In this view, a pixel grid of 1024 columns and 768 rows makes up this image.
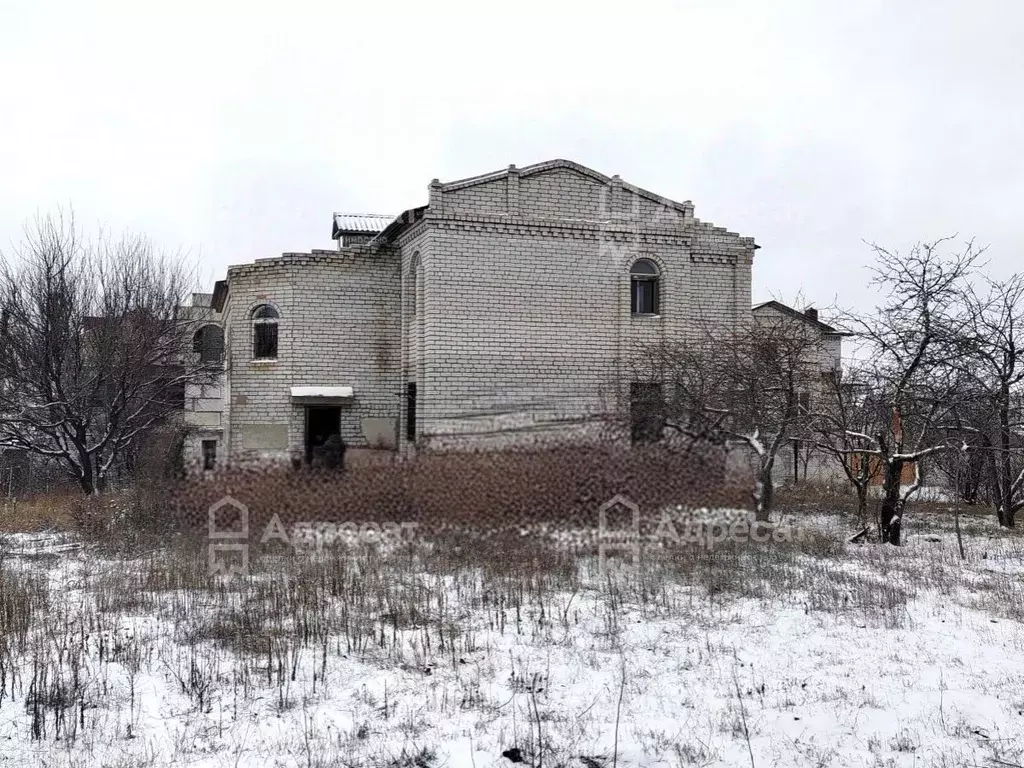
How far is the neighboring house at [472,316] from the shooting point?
12539 millimetres

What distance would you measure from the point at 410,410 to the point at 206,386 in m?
8.14

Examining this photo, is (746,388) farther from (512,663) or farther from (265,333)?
(265,333)

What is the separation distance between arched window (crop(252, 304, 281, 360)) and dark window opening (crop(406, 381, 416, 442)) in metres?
2.23

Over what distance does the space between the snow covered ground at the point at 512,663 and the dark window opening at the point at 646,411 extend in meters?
4.15

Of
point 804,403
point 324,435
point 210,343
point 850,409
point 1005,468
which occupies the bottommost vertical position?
point 1005,468

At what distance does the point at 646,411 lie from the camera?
42.2 ft

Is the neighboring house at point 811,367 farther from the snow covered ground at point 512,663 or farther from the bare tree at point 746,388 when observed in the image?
the snow covered ground at point 512,663

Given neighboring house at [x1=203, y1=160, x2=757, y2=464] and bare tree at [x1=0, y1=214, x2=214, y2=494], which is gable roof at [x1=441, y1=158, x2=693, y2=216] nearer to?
neighboring house at [x1=203, y1=160, x2=757, y2=464]

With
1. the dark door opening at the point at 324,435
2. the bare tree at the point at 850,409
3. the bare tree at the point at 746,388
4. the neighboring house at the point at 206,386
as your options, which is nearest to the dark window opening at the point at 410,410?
the dark door opening at the point at 324,435

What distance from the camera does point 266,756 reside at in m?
3.96

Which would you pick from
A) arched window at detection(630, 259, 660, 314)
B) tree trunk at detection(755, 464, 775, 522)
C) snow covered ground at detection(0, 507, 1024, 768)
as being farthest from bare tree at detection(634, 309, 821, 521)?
snow covered ground at detection(0, 507, 1024, 768)

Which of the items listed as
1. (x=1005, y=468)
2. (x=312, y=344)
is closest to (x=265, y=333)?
(x=312, y=344)

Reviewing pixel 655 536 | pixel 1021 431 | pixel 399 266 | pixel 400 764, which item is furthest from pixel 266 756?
pixel 1021 431

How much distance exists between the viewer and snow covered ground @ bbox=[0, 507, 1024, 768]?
4.07 m
